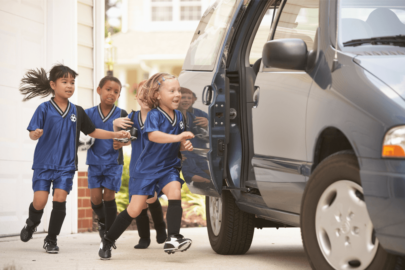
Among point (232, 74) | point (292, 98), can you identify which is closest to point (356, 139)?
point (292, 98)

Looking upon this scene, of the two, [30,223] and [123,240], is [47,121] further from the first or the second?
[123,240]

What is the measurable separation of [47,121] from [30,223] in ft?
3.13

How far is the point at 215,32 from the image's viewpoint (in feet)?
17.0

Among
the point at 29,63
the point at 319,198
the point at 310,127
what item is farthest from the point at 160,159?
the point at 29,63

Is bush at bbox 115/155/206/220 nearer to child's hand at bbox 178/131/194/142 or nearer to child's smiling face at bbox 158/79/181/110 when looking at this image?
child's smiling face at bbox 158/79/181/110

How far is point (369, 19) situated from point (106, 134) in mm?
2924

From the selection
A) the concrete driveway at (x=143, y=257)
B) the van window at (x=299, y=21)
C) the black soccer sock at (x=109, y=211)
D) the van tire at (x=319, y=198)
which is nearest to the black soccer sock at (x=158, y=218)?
the concrete driveway at (x=143, y=257)

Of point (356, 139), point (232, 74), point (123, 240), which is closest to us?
point (356, 139)

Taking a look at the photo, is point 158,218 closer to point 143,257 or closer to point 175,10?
point 143,257

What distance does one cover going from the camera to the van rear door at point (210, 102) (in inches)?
189

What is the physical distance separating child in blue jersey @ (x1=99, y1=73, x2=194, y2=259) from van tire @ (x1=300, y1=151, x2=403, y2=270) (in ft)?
4.98

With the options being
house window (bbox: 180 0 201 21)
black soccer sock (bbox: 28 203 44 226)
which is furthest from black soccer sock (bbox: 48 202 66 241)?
house window (bbox: 180 0 201 21)

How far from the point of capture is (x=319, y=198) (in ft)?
11.0

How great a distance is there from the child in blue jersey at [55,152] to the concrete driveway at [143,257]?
0.32 meters
